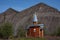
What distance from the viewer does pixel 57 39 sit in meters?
33.7

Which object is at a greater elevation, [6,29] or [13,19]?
[13,19]

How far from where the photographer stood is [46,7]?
4727 inches

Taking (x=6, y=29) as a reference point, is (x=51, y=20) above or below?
above

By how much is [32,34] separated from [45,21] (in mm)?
35459

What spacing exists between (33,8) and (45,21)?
28.2m

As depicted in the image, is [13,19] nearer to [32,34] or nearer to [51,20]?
[51,20]

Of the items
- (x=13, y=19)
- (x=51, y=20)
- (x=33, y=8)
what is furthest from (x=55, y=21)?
(x=33, y=8)

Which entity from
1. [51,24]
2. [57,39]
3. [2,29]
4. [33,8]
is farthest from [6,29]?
[33,8]

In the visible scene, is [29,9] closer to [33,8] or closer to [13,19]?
[33,8]

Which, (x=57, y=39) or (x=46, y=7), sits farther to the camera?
(x=46, y=7)

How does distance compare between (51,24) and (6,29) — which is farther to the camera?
(51,24)

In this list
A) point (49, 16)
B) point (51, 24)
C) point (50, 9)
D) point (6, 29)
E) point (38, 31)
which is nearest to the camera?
point (6, 29)

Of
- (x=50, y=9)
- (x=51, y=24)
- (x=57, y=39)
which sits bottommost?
(x=57, y=39)

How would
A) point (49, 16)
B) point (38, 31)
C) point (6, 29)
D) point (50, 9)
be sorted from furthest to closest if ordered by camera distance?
point (50, 9), point (49, 16), point (38, 31), point (6, 29)
